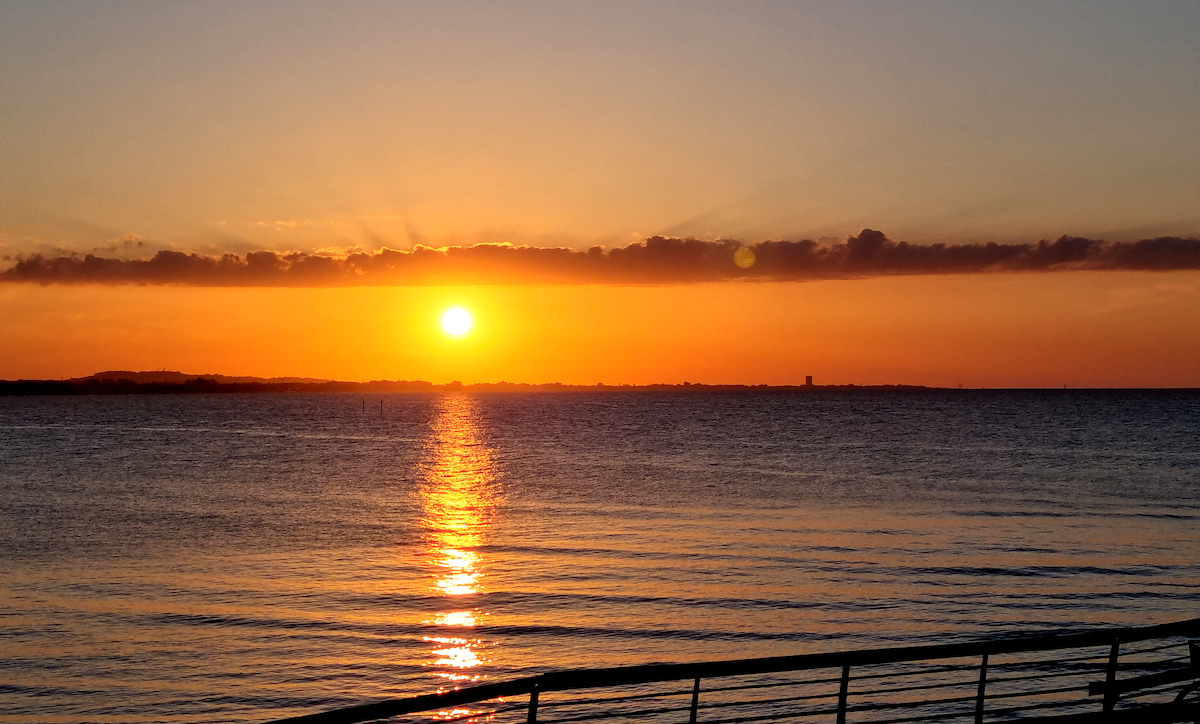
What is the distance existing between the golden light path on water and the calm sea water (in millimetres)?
129

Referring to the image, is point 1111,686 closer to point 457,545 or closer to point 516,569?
point 516,569

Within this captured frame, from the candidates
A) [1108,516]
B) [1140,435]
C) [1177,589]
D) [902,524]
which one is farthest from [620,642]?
[1140,435]

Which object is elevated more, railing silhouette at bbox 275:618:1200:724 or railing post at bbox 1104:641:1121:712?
railing post at bbox 1104:641:1121:712

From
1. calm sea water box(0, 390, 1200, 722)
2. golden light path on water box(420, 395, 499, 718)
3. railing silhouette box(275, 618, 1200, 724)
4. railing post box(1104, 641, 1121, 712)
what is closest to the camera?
railing silhouette box(275, 618, 1200, 724)

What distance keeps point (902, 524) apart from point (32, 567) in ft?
105

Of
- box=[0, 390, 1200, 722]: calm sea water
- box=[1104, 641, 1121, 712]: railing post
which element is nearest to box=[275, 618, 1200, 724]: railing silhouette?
box=[1104, 641, 1121, 712]: railing post

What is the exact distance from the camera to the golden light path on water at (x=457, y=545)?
21.3 m

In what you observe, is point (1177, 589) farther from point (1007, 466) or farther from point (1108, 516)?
point (1007, 466)

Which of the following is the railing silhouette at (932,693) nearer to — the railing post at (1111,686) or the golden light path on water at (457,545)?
the railing post at (1111,686)

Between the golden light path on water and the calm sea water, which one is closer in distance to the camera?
the calm sea water

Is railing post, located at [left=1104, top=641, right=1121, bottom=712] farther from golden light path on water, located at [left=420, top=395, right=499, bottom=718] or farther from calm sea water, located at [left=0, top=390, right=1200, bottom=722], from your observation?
calm sea water, located at [left=0, top=390, right=1200, bottom=722]

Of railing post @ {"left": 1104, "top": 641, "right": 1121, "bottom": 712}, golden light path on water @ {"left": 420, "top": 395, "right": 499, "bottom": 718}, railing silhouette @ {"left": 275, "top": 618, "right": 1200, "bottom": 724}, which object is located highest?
railing post @ {"left": 1104, "top": 641, "right": 1121, "bottom": 712}

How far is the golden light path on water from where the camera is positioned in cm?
2133

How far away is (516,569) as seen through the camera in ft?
105
